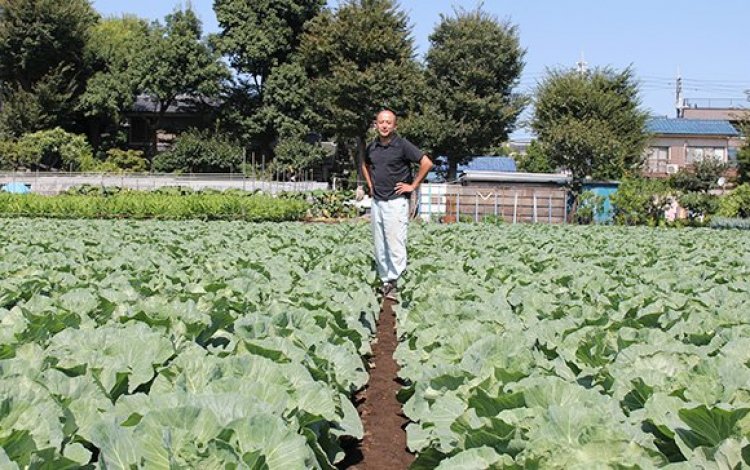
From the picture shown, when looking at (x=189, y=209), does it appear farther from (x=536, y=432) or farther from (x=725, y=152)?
(x=725, y=152)

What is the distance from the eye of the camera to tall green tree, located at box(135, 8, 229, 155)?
4256 cm

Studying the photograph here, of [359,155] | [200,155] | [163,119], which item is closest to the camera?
[200,155]

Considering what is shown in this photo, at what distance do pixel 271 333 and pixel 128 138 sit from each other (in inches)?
1875

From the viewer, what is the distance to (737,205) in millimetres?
27125

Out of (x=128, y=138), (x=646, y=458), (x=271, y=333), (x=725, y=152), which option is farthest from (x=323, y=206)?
(x=725, y=152)

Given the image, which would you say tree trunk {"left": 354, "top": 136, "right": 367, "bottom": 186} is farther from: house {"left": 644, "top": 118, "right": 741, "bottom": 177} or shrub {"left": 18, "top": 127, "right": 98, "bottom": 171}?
house {"left": 644, "top": 118, "right": 741, "bottom": 177}

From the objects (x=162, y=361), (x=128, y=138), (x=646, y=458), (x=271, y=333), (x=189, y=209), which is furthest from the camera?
(x=128, y=138)

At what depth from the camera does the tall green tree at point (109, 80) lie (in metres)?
43.7

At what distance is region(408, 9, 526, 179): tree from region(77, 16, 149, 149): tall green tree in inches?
615

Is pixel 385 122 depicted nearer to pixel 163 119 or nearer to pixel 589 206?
pixel 589 206

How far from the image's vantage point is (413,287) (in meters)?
7.14

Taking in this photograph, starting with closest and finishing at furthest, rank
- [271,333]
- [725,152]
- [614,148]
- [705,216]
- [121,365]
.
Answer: [121,365]
[271,333]
[705,216]
[614,148]
[725,152]

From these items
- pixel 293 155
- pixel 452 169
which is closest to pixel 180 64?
pixel 293 155

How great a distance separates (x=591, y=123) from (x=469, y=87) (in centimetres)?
627
